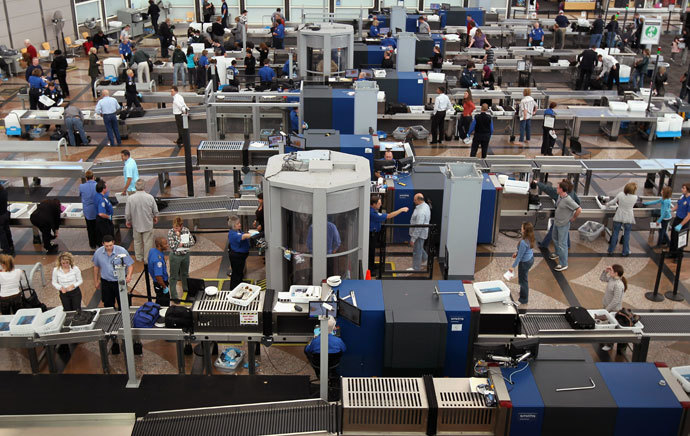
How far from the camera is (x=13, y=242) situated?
41.4 ft

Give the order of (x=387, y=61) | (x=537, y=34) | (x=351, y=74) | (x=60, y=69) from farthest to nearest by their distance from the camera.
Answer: (x=537, y=34) → (x=387, y=61) → (x=60, y=69) → (x=351, y=74)

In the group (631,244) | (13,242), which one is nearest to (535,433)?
(631,244)

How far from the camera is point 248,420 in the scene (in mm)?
5941

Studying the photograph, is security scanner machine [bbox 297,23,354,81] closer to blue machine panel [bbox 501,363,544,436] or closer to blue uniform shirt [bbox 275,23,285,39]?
blue uniform shirt [bbox 275,23,285,39]

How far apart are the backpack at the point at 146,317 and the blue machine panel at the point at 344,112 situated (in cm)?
745

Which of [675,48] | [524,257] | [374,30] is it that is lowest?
[524,257]

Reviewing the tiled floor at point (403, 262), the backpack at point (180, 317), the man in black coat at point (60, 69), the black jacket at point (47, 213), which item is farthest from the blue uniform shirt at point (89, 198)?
the man in black coat at point (60, 69)

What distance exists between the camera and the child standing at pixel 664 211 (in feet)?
38.9

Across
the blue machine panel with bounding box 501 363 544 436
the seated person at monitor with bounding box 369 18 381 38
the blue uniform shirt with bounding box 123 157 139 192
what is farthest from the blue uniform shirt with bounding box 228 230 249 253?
the seated person at monitor with bounding box 369 18 381 38

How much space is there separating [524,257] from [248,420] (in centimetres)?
561

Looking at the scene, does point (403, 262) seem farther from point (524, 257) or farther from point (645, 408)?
point (645, 408)

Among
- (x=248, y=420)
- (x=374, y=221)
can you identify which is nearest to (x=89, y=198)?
(x=374, y=221)

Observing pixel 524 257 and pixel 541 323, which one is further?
pixel 524 257

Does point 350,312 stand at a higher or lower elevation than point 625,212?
higher
